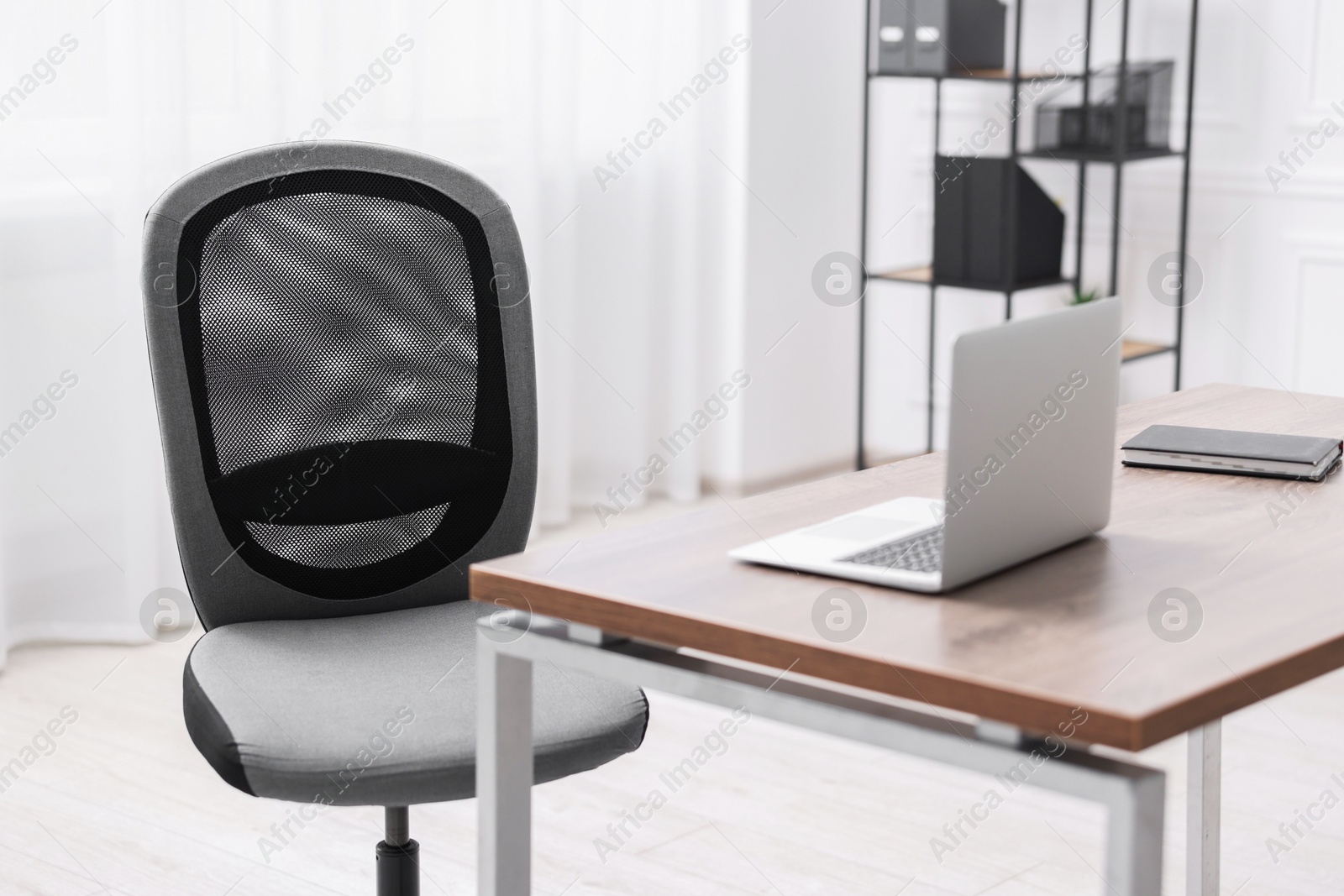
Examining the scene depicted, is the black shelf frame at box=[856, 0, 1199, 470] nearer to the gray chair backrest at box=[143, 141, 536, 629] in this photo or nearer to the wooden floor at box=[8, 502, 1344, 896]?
the wooden floor at box=[8, 502, 1344, 896]

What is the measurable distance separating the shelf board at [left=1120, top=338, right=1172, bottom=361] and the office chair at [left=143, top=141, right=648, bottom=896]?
2309mm

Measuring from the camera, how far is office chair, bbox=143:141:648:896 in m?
1.55

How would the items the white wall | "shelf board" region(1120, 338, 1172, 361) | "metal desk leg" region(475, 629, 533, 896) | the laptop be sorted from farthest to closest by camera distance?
1. the white wall
2. "shelf board" region(1120, 338, 1172, 361)
3. "metal desk leg" region(475, 629, 533, 896)
4. the laptop

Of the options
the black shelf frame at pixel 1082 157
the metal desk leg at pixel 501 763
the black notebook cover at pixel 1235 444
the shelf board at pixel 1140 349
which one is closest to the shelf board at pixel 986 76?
the black shelf frame at pixel 1082 157

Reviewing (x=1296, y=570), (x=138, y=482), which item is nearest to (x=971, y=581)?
(x=1296, y=570)

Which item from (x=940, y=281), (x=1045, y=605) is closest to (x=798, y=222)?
(x=940, y=281)

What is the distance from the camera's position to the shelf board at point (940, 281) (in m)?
3.75

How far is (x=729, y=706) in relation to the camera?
1159 mm

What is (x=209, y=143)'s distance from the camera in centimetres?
303

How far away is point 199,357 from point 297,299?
0.41 feet

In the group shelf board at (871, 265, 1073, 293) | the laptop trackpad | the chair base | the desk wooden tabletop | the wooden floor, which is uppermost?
the laptop trackpad

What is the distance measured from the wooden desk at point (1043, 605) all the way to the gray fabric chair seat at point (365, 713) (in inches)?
7.6

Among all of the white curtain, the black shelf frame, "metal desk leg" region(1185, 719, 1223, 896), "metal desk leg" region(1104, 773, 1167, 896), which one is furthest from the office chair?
the black shelf frame

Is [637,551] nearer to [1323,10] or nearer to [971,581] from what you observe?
[971,581]
